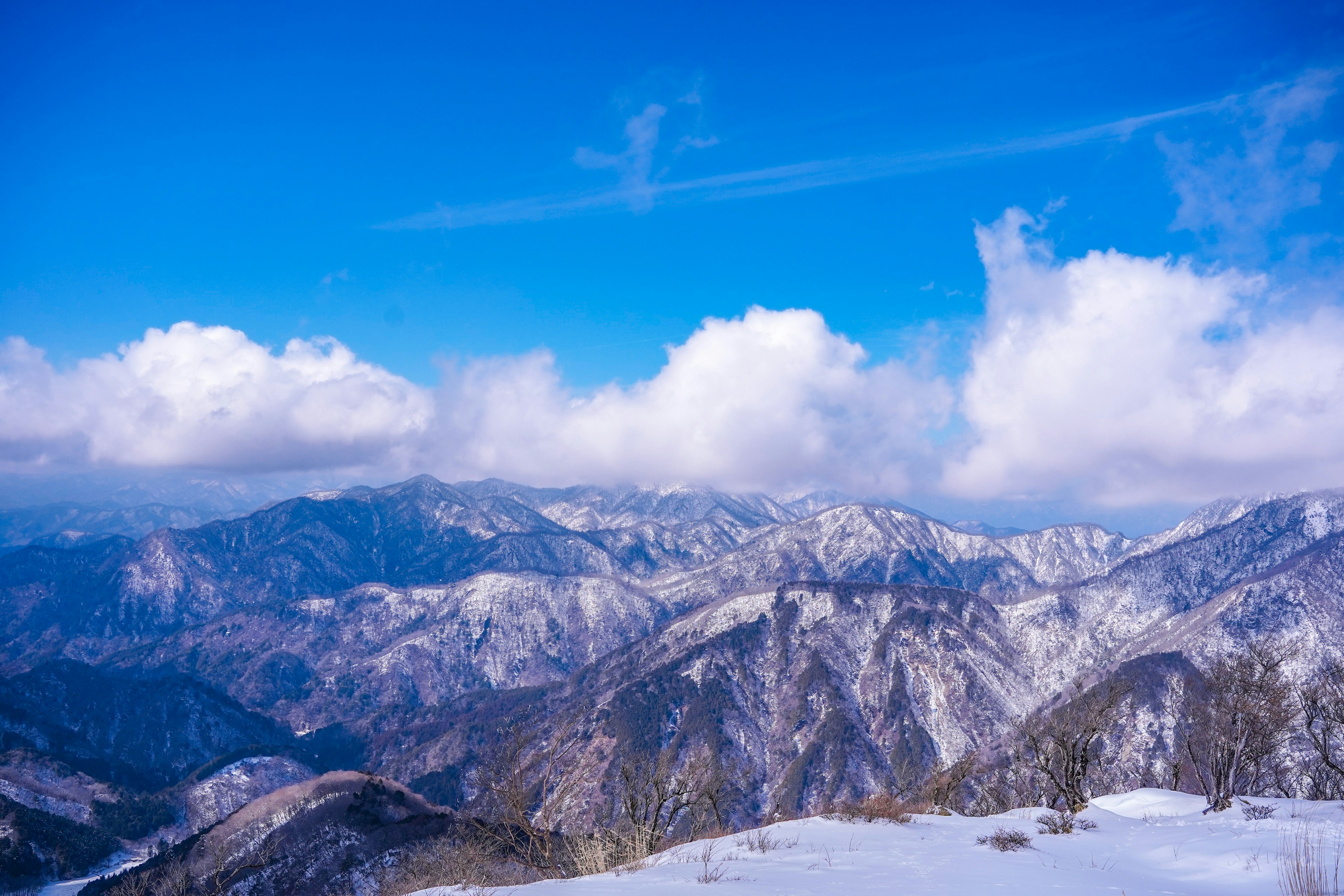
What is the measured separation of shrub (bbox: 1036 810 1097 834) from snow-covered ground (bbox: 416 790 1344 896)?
0.89ft

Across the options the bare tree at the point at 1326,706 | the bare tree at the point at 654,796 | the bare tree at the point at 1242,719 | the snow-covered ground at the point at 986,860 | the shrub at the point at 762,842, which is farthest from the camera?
the bare tree at the point at 1326,706

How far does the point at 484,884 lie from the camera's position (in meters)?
13.2

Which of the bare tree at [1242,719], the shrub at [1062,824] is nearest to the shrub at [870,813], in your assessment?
the shrub at [1062,824]

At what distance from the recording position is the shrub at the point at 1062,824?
18328 millimetres

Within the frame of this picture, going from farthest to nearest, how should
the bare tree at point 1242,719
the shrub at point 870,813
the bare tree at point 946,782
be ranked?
the bare tree at point 946,782
the bare tree at point 1242,719
the shrub at point 870,813

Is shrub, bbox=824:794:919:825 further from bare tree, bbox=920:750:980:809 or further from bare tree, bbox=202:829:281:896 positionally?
bare tree, bbox=202:829:281:896

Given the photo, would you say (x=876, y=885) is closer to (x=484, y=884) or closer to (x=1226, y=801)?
(x=484, y=884)

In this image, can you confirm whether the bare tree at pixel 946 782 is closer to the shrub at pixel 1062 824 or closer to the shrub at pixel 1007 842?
the shrub at pixel 1062 824

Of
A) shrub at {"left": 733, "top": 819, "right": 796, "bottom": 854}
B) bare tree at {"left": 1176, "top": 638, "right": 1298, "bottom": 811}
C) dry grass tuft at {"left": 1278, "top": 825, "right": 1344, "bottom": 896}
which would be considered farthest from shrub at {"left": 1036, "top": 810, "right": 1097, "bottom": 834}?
bare tree at {"left": 1176, "top": 638, "right": 1298, "bottom": 811}

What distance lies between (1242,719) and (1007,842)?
27.1m

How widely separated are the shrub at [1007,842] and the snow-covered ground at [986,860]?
0.20m

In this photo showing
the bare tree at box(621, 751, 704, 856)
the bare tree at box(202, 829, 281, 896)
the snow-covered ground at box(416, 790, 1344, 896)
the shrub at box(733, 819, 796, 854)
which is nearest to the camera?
the snow-covered ground at box(416, 790, 1344, 896)

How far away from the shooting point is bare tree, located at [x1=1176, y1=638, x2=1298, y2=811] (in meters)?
32.4

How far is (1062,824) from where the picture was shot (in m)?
18.8
